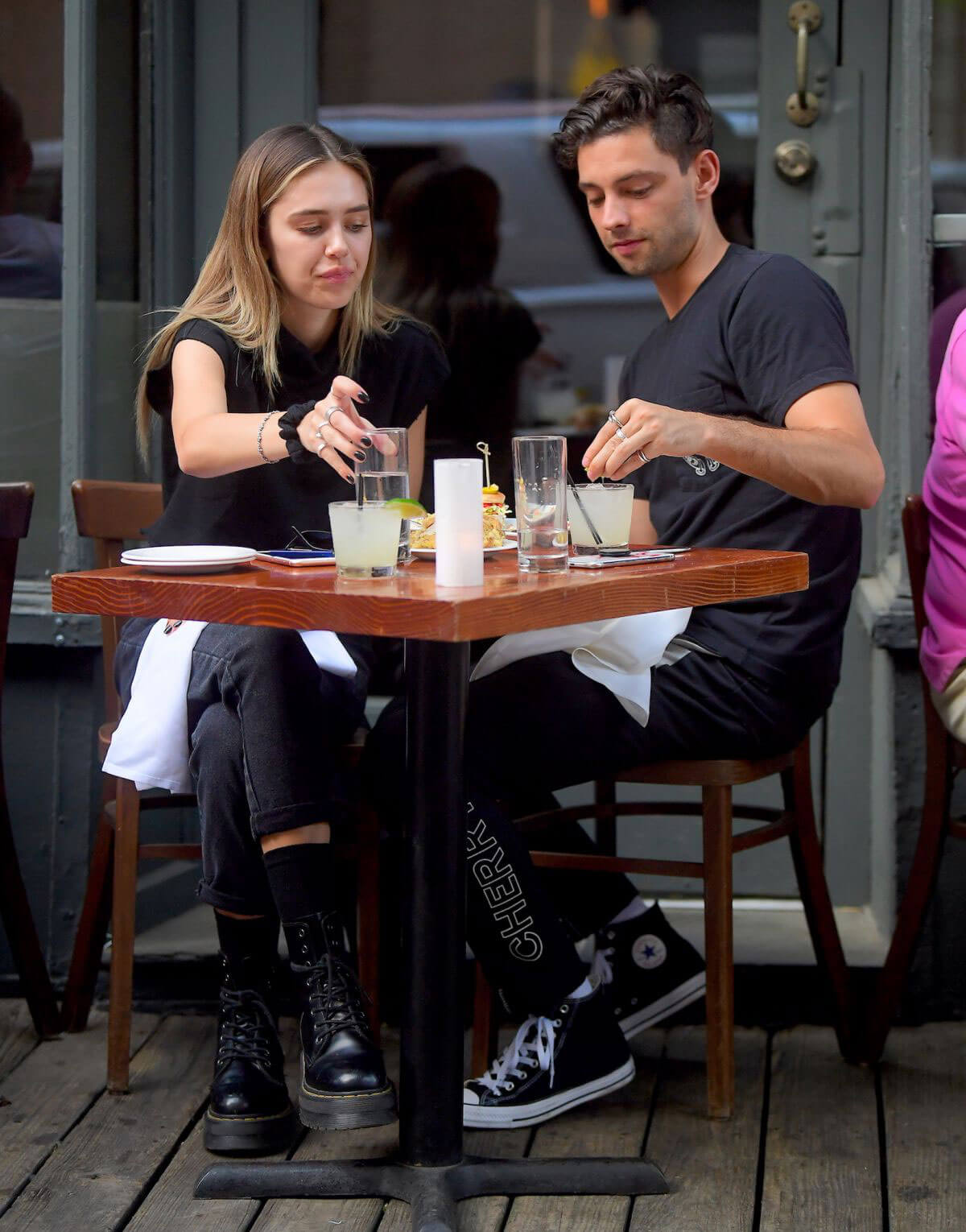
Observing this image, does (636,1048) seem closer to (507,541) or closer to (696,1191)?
(696,1191)

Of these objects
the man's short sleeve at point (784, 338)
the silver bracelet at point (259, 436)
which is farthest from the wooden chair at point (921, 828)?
the silver bracelet at point (259, 436)

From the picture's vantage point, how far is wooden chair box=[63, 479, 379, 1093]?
2326 mm

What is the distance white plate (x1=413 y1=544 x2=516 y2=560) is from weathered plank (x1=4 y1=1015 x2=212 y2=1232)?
0.92 metres

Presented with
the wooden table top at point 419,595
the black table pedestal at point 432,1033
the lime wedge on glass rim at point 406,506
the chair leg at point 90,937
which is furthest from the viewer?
the chair leg at point 90,937

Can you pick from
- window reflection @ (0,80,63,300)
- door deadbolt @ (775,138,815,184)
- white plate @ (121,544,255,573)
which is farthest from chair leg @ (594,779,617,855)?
window reflection @ (0,80,63,300)

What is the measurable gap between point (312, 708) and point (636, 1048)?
0.96 m

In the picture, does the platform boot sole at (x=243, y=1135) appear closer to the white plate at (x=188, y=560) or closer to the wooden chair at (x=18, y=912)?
the wooden chair at (x=18, y=912)

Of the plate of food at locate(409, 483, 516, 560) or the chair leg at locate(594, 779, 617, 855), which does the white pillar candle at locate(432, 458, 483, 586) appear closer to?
the plate of food at locate(409, 483, 516, 560)

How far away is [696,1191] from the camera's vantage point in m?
2.00

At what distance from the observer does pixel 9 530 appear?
235cm

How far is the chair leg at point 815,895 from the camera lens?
2.41 m

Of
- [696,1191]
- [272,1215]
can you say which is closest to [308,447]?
[272,1215]

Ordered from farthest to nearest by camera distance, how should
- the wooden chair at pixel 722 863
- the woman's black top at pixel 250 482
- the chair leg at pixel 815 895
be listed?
the chair leg at pixel 815 895, the woman's black top at pixel 250 482, the wooden chair at pixel 722 863

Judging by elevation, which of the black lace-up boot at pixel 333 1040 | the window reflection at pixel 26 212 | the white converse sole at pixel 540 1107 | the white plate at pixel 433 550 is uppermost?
the window reflection at pixel 26 212
